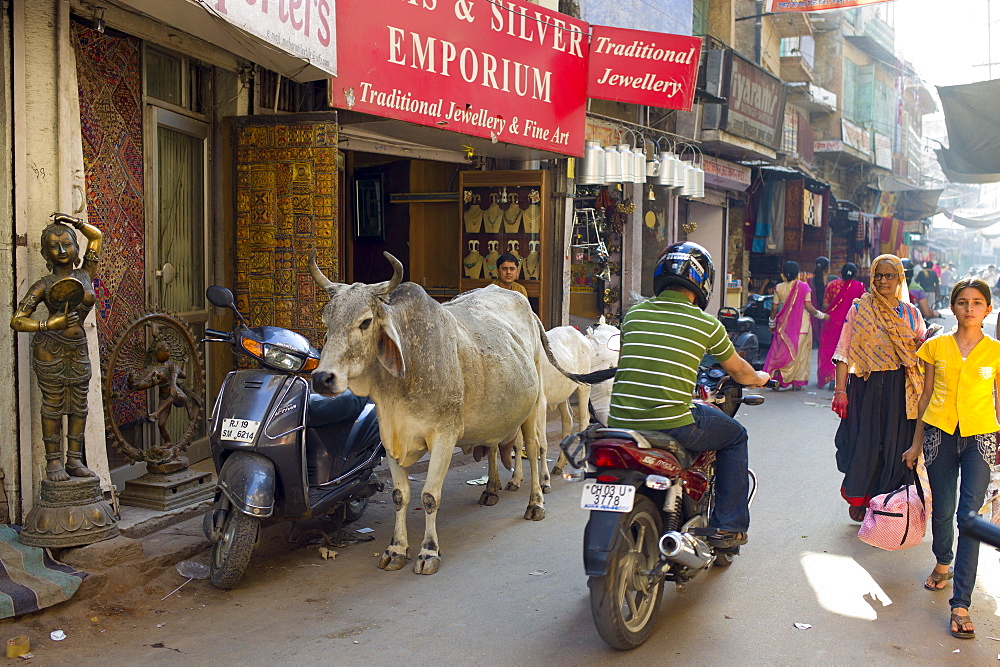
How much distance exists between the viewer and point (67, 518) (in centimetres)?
462

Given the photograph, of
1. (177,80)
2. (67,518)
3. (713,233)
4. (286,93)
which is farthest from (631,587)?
(713,233)

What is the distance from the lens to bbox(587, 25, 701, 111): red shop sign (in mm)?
10391

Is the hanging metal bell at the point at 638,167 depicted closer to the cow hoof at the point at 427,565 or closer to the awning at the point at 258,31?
the awning at the point at 258,31

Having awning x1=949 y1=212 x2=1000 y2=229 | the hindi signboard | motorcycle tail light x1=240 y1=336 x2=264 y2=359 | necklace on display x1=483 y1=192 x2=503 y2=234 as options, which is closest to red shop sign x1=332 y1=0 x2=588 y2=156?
necklace on display x1=483 y1=192 x2=503 y2=234

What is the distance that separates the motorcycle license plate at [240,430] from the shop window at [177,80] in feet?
9.52

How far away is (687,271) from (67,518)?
3394 mm

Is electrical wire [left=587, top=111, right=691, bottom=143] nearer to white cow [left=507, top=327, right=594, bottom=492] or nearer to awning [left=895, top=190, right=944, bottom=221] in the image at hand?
white cow [left=507, top=327, right=594, bottom=492]

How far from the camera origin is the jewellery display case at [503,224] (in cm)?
1034

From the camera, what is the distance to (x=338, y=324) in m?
4.62

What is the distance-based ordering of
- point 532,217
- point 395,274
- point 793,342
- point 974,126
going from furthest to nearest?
1. point 974,126
2. point 793,342
3. point 532,217
4. point 395,274

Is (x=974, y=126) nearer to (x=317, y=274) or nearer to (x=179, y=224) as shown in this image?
(x=179, y=224)

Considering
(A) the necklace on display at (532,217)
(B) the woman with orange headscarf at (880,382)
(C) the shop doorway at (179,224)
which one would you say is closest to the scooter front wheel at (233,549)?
(C) the shop doorway at (179,224)

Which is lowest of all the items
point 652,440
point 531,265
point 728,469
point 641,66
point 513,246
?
point 728,469

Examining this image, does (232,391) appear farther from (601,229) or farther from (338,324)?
(601,229)
